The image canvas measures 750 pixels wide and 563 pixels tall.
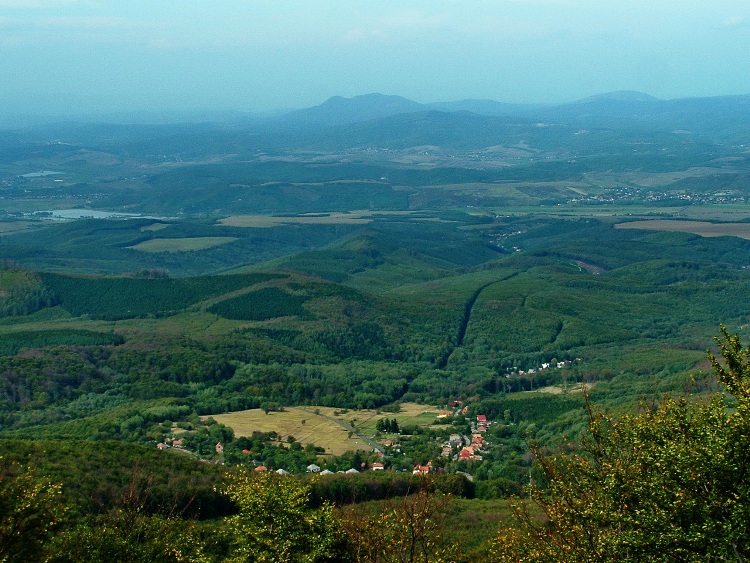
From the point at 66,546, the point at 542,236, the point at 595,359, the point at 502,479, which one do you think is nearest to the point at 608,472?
the point at 66,546

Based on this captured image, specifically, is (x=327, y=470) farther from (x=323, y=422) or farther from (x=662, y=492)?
(x=662, y=492)

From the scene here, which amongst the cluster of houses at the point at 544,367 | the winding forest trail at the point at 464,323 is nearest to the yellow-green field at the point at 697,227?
the winding forest trail at the point at 464,323

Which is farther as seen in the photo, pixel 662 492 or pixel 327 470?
pixel 327 470

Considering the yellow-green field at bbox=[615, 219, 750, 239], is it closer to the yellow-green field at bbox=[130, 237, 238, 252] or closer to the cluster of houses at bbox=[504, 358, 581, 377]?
the yellow-green field at bbox=[130, 237, 238, 252]

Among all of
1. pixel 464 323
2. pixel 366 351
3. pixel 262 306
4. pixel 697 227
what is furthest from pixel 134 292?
pixel 697 227

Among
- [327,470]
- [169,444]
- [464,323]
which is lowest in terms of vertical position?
[464,323]

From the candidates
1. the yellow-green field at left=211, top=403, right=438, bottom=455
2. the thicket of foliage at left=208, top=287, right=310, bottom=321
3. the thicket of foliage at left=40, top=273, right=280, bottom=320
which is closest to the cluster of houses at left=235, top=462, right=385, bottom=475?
the yellow-green field at left=211, top=403, right=438, bottom=455

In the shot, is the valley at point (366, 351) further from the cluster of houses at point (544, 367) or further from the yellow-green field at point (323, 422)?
the cluster of houses at point (544, 367)
